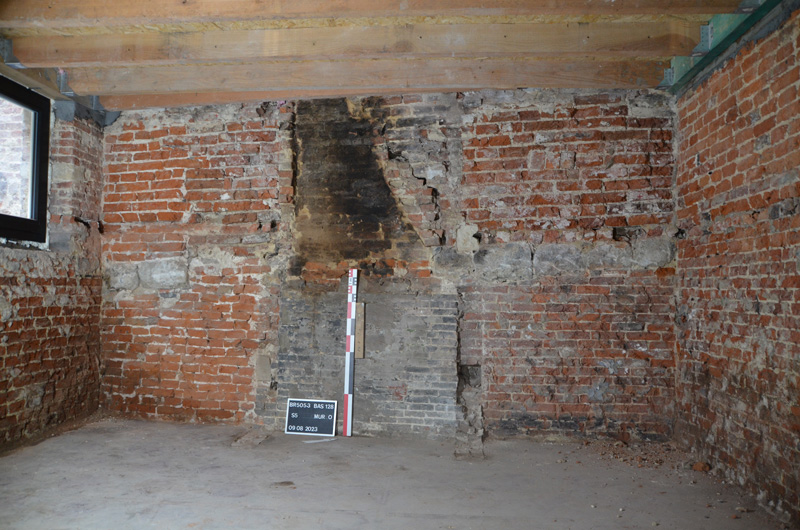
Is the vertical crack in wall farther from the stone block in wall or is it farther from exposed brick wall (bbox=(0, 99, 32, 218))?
exposed brick wall (bbox=(0, 99, 32, 218))

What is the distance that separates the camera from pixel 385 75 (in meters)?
4.10

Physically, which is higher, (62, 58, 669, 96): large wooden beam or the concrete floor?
(62, 58, 669, 96): large wooden beam

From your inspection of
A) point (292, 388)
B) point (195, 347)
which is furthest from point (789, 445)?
point (195, 347)

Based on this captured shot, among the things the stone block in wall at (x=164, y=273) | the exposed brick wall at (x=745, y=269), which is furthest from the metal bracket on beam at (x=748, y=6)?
the stone block in wall at (x=164, y=273)

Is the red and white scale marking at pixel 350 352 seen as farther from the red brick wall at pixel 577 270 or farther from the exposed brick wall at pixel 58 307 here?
the exposed brick wall at pixel 58 307

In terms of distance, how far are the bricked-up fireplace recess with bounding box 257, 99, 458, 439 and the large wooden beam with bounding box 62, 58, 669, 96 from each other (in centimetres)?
46

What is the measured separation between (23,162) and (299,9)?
9.11 feet

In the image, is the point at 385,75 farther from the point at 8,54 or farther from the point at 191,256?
the point at 8,54

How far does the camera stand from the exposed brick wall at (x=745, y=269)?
2.84 metres

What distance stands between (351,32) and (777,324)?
3.13 metres

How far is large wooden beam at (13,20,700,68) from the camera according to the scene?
3551mm

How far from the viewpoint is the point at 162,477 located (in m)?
3.38

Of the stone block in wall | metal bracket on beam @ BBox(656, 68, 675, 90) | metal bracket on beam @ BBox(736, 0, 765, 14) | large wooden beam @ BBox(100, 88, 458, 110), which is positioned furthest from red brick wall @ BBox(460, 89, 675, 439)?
the stone block in wall

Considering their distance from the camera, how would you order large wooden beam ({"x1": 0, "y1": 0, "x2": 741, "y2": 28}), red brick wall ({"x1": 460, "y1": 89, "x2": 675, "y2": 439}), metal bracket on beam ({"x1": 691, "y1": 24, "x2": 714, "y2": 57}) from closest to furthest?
large wooden beam ({"x1": 0, "y1": 0, "x2": 741, "y2": 28}) < metal bracket on beam ({"x1": 691, "y1": 24, "x2": 714, "y2": 57}) < red brick wall ({"x1": 460, "y1": 89, "x2": 675, "y2": 439})
